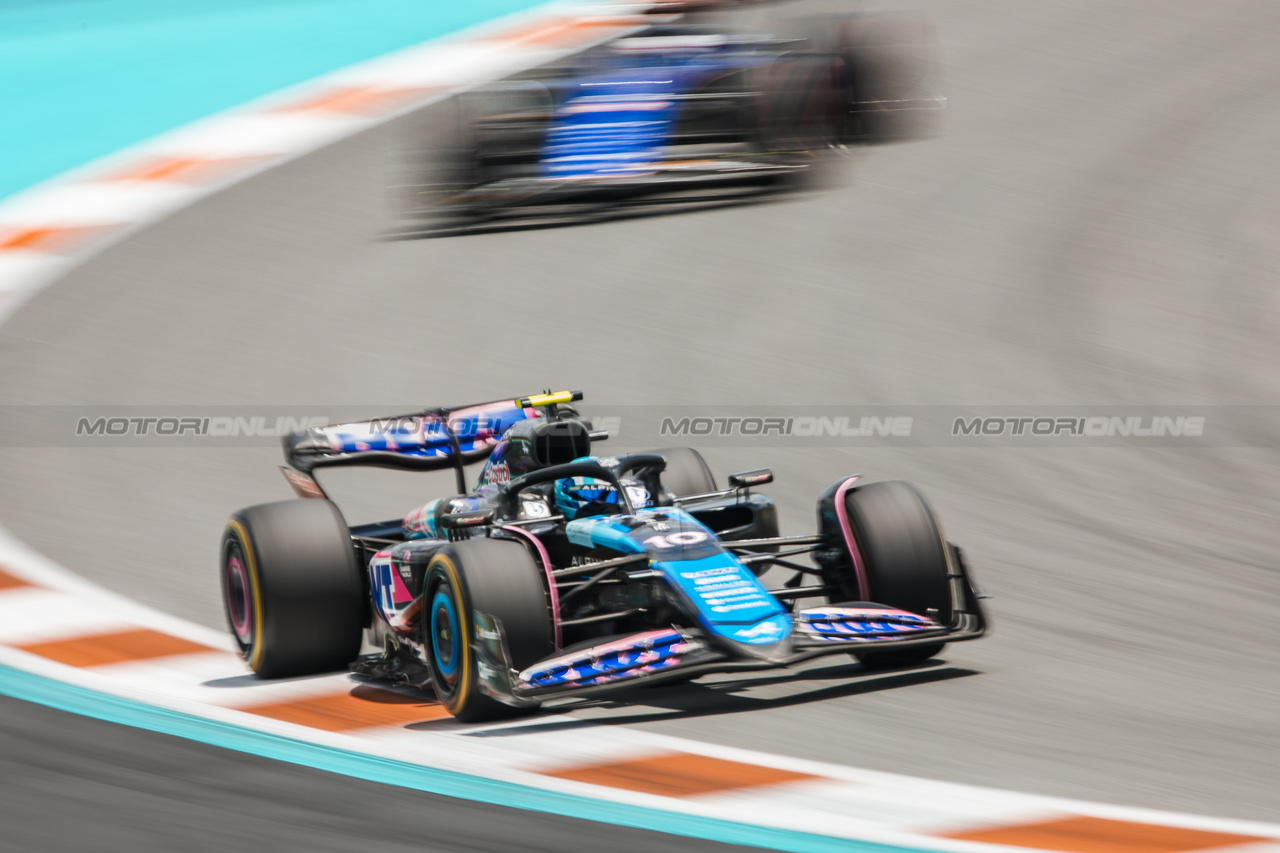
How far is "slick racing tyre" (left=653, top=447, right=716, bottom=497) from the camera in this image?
8.23 m

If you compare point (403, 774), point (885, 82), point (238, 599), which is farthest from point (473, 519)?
point (885, 82)

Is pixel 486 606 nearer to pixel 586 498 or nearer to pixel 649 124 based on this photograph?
pixel 586 498

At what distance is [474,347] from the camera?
482 inches

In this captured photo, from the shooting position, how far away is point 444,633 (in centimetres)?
655

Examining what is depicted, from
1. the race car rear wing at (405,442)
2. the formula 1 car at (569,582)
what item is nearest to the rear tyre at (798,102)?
the race car rear wing at (405,442)

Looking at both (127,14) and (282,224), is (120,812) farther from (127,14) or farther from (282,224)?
(127,14)

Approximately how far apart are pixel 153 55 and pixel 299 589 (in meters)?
16.4

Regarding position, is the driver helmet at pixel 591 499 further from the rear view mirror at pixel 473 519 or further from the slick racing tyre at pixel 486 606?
the slick racing tyre at pixel 486 606

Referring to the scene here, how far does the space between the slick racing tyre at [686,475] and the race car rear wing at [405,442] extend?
648mm

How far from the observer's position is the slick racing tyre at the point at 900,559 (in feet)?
22.1

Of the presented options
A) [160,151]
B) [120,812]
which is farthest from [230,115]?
[120,812]

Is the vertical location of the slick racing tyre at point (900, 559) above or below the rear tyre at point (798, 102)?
below
